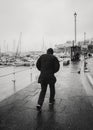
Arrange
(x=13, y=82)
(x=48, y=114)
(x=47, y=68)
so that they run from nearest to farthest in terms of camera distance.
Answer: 1. (x=48, y=114)
2. (x=47, y=68)
3. (x=13, y=82)

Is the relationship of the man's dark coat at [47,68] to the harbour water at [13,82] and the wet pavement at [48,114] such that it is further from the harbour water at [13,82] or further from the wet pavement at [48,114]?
the harbour water at [13,82]

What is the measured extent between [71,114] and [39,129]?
1.30 m

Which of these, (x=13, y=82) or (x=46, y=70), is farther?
(x=13, y=82)

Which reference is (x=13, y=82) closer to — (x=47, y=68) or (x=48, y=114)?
(x=47, y=68)

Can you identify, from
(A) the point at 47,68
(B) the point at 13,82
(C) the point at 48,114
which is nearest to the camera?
(C) the point at 48,114

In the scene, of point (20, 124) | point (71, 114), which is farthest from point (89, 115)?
point (20, 124)

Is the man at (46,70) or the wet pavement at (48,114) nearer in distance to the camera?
the wet pavement at (48,114)

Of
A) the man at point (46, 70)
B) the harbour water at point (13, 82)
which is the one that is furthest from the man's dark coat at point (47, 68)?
the harbour water at point (13, 82)

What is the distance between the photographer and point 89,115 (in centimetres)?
465

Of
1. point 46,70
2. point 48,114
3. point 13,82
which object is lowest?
point 13,82

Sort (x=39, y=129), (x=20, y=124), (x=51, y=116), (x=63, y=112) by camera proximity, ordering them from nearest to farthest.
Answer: (x=39, y=129), (x=20, y=124), (x=51, y=116), (x=63, y=112)

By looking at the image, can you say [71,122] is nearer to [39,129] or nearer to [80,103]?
[39,129]

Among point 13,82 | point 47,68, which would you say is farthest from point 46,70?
point 13,82

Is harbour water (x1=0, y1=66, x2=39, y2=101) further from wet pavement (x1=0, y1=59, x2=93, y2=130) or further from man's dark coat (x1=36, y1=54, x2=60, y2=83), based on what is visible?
man's dark coat (x1=36, y1=54, x2=60, y2=83)
